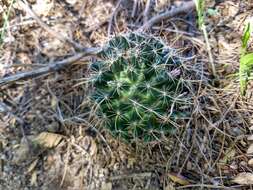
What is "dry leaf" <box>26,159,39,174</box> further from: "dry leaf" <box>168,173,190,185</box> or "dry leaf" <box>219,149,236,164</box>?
"dry leaf" <box>219,149,236,164</box>

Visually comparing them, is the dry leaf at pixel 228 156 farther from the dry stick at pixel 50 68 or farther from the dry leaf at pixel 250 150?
the dry stick at pixel 50 68

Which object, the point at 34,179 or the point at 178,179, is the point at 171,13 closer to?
the point at 178,179

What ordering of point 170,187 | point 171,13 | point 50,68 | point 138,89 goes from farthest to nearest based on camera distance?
1. point 171,13
2. point 50,68
3. point 170,187
4. point 138,89

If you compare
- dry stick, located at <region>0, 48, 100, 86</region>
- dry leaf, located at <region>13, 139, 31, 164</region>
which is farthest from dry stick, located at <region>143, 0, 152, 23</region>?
dry leaf, located at <region>13, 139, 31, 164</region>


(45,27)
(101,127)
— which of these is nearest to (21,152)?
(101,127)

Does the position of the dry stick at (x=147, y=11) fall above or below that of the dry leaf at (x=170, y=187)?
above

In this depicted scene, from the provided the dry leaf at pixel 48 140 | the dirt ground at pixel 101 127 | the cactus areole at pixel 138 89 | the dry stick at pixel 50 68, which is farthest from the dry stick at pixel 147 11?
the dry leaf at pixel 48 140

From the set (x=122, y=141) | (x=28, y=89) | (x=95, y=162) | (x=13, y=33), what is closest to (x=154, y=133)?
(x=122, y=141)
